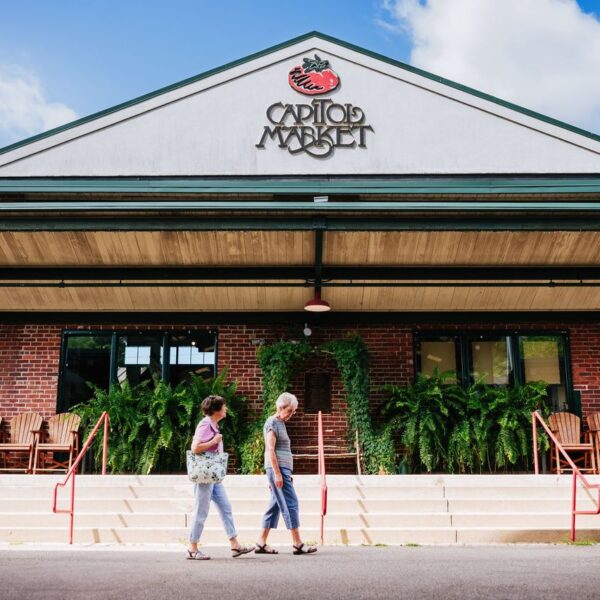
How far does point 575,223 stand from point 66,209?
655cm

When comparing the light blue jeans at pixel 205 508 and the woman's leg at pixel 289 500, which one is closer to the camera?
the light blue jeans at pixel 205 508

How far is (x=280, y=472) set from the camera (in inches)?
221

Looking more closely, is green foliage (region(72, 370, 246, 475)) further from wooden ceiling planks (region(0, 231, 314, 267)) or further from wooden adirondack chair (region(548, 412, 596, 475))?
wooden adirondack chair (region(548, 412, 596, 475))

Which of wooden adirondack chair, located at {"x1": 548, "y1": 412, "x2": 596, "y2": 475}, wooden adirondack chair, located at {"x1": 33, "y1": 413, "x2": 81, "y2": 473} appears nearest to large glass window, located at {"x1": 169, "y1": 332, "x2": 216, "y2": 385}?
wooden adirondack chair, located at {"x1": 33, "y1": 413, "x2": 81, "y2": 473}

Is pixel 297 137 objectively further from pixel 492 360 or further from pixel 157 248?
pixel 492 360

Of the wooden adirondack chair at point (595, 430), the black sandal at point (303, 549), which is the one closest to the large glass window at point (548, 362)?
the wooden adirondack chair at point (595, 430)

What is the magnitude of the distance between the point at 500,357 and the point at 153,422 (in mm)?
5808

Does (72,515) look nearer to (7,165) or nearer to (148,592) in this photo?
(148,592)

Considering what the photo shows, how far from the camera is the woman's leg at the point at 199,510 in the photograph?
18.1 ft

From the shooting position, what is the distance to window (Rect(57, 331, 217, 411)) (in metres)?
11.2

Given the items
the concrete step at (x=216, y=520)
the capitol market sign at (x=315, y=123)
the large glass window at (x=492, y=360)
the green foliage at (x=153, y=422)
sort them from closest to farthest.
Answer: the concrete step at (x=216, y=520) < the green foliage at (x=153, y=422) < the capitol market sign at (x=315, y=123) < the large glass window at (x=492, y=360)

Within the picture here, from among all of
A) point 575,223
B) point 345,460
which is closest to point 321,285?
point 345,460

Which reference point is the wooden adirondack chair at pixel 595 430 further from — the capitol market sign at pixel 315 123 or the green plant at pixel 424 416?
the capitol market sign at pixel 315 123

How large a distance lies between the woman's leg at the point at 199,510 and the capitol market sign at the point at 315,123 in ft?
21.8
